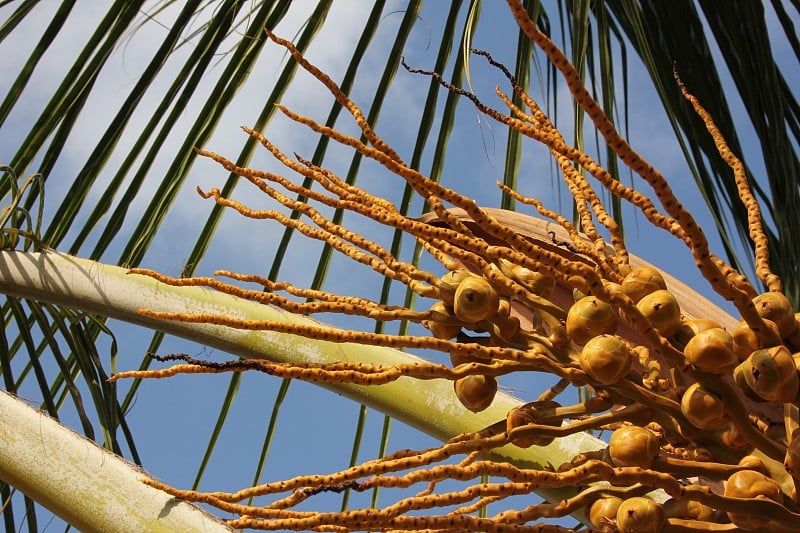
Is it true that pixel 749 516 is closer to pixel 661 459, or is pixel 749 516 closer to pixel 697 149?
pixel 661 459

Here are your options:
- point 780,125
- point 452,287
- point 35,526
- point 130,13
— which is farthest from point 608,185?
point 35,526

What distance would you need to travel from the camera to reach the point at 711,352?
746mm

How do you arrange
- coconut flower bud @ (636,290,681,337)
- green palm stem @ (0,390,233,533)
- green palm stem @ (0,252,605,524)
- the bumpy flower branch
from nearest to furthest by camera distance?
the bumpy flower branch
coconut flower bud @ (636,290,681,337)
green palm stem @ (0,390,233,533)
green palm stem @ (0,252,605,524)

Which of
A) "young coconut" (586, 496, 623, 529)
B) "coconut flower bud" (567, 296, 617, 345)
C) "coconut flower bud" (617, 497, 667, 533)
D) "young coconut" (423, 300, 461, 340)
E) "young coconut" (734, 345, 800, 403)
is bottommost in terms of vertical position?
"coconut flower bud" (617, 497, 667, 533)

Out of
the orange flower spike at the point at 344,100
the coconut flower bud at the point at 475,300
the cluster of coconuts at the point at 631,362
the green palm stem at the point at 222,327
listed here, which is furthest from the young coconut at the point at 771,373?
the green palm stem at the point at 222,327

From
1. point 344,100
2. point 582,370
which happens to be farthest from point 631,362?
point 344,100

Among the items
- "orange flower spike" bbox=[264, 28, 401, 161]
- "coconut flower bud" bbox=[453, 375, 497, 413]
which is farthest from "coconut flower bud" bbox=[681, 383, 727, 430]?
"orange flower spike" bbox=[264, 28, 401, 161]

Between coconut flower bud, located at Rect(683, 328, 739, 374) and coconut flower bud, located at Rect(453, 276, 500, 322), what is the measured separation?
0.52ft

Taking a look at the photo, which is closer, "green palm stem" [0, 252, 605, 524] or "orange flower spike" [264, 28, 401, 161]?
"orange flower spike" [264, 28, 401, 161]

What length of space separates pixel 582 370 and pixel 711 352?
3.9 inches

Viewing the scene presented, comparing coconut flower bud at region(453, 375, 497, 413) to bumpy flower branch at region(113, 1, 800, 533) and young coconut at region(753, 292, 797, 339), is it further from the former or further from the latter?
young coconut at region(753, 292, 797, 339)

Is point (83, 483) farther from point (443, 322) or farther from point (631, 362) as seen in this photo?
point (631, 362)

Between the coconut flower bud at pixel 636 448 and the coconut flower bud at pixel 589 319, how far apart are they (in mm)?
82

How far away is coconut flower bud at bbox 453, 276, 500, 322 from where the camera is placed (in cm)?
81
